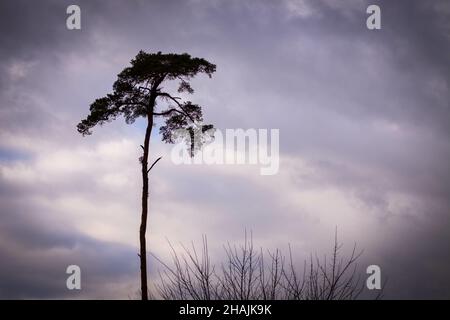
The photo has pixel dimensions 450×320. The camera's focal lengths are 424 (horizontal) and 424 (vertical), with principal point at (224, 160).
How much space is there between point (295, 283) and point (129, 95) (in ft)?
43.9
